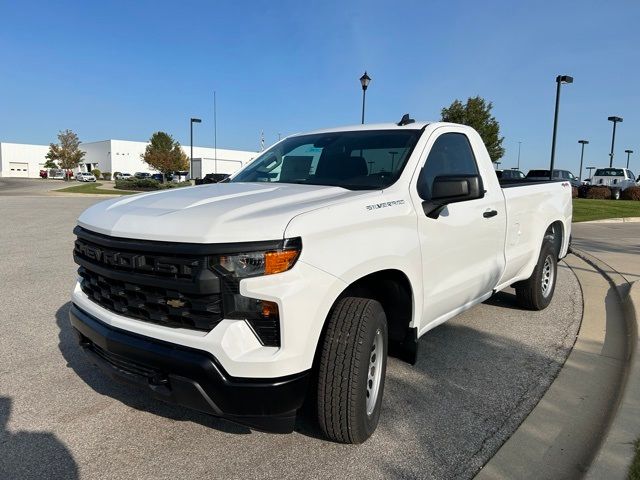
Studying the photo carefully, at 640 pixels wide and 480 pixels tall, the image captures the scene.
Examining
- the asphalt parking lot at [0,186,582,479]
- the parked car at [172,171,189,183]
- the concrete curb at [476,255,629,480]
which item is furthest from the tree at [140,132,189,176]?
the concrete curb at [476,255,629,480]

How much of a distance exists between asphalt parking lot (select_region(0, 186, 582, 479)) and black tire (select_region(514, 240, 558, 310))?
55 centimetres

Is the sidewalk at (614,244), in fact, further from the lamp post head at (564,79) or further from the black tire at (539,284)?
the lamp post head at (564,79)

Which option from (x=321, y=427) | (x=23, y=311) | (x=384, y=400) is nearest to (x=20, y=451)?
(x=321, y=427)

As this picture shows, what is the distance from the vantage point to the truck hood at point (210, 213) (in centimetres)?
222

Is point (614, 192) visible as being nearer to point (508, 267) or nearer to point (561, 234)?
point (561, 234)

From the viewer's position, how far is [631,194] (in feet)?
85.4

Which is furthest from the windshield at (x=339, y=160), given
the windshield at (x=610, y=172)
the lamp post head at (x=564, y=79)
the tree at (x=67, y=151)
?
the tree at (x=67, y=151)

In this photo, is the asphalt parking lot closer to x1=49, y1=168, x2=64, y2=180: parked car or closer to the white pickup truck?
the white pickup truck

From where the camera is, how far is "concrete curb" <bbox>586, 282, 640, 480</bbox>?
7.89 feet

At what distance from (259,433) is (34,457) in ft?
3.97

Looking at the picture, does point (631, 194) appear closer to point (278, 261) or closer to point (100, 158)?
point (278, 261)

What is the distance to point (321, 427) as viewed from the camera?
2.59m

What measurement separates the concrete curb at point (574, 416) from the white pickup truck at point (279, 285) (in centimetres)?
78

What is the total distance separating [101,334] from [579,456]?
270 centimetres
